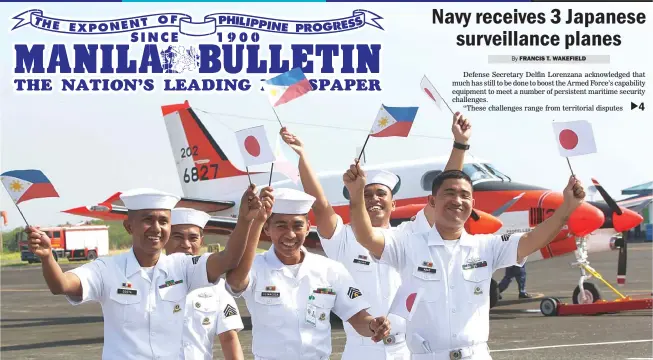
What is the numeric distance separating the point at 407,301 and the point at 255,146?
1.26 meters

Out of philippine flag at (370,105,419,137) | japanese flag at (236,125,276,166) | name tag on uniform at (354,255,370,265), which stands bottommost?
name tag on uniform at (354,255,370,265)

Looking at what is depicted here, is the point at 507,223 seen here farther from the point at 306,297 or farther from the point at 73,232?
the point at 73,232

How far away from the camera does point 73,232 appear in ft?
213

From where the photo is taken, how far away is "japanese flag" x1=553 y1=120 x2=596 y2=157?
20.4 feet

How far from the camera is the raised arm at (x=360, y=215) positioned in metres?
5.70

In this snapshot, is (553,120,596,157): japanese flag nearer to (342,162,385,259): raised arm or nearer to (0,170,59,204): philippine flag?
(342,162,385,259): raised arm

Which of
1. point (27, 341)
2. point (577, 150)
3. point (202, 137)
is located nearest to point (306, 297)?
A: point (577, 150)

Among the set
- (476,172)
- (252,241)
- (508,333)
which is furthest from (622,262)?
(252,241)

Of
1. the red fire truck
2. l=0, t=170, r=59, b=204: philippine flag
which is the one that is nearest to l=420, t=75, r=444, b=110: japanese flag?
l=0, t=170, r=59, b=204: philippine flag

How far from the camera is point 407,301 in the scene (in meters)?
5.85

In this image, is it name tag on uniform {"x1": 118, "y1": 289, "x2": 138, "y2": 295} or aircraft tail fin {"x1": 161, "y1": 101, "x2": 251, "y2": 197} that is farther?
aircraft tail fin {"x1": 161, "y1": 101, "x2": 251, "y2": 197}

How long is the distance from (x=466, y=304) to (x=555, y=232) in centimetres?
64

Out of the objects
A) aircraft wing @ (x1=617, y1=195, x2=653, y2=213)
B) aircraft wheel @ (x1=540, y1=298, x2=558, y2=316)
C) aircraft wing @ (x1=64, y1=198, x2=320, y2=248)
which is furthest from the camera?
aircraft wing @ (x1=617, y1=195, x2=653, y2=213)

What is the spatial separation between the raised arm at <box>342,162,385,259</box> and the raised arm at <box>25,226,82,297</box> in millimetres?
1582
